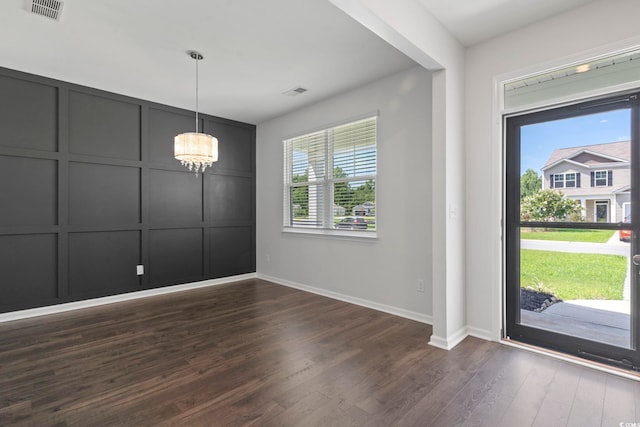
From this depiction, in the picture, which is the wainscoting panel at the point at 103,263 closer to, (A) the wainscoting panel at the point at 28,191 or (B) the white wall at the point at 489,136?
(A) the wainscoting panel at the point at 28,191

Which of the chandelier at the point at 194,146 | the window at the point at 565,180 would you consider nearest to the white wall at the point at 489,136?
the window at the point at 565,180

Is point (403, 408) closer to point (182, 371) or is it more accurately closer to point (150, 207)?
point (182, 371)

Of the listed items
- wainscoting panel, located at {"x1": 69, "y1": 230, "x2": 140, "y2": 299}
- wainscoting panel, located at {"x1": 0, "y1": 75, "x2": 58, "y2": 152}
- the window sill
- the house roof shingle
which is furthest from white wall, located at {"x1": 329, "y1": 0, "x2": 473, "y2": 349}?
wainscoting panel, located at {"x1": 0, "y1": 75, "x2": 58, "y2": 152}

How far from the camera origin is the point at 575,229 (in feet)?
8.49

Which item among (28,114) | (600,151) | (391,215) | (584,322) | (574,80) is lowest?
(584,322)

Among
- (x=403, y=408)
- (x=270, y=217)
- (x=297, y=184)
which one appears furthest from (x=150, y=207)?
(x=403, y=408)

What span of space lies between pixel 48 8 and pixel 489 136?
3840 millimetres

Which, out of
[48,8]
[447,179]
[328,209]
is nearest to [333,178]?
[328,209]

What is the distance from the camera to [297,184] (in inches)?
199

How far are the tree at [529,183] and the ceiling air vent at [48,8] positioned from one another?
409 cm

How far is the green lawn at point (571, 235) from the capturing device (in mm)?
2463

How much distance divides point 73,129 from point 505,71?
4.90 m

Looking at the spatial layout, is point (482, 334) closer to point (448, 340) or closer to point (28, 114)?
point (448, 340)

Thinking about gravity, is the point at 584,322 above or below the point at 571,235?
below
